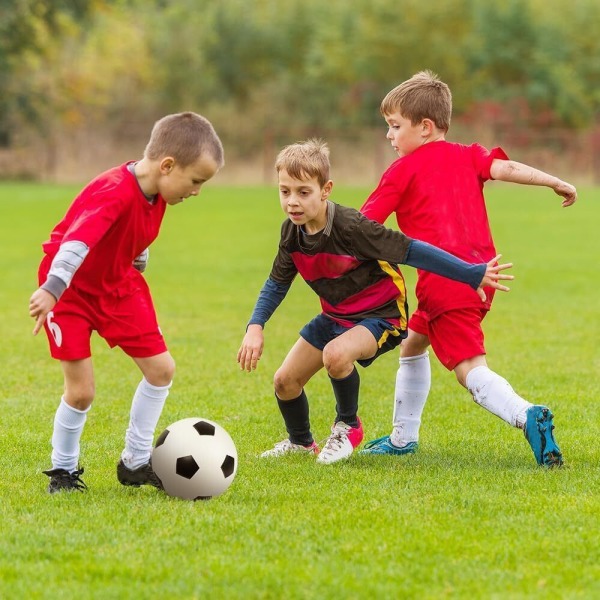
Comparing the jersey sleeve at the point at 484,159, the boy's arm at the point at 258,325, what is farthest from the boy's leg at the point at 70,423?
the jersey sleeve at the point at 484,159

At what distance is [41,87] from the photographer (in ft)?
140

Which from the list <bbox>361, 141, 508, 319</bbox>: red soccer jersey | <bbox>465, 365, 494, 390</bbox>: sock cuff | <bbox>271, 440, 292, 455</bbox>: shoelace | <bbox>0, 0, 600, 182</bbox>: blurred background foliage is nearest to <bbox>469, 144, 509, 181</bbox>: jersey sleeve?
<bbox>361, 141, 508, 319</bbox>: red soccer jersey

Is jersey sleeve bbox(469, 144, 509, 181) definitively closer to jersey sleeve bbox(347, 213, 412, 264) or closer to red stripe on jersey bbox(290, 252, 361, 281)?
jersey sleeve bbox(347, 213, 412, 264)

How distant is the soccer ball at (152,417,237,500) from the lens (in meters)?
4.90

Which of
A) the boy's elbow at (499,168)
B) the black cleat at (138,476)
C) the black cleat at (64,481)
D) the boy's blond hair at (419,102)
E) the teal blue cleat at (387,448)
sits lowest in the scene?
the black cleat at (64,481)

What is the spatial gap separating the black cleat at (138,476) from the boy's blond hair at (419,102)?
2.10 m

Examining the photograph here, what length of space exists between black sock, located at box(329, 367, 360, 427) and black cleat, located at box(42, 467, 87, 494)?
4.57 feet

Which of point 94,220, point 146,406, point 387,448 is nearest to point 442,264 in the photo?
point 387,448

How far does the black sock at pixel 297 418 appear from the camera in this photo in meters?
5.91

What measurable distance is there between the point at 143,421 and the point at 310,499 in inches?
33.4

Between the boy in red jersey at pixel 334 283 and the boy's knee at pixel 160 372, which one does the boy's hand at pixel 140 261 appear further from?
the boy in red jersey at pixel 334 283

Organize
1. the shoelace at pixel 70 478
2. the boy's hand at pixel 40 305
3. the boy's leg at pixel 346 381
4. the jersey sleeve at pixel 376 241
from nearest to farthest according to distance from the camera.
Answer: the boy's hand at pixel 40 305
the shoelace at pixel 70 478
the jersey sleeve at pixel 376 241
the boy's leg at pixel 346 381

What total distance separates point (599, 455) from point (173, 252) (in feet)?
40.8

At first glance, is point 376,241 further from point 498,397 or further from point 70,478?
point 70,478
